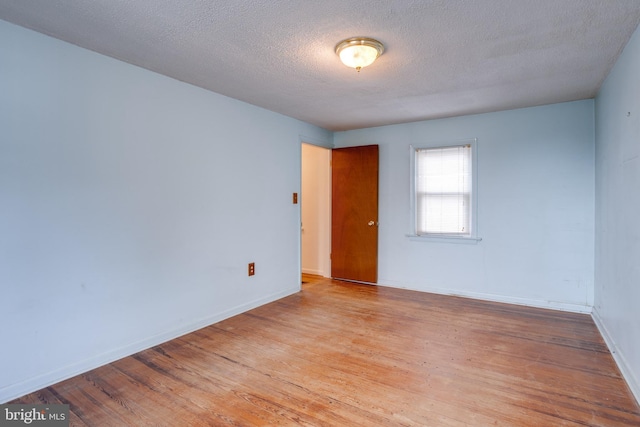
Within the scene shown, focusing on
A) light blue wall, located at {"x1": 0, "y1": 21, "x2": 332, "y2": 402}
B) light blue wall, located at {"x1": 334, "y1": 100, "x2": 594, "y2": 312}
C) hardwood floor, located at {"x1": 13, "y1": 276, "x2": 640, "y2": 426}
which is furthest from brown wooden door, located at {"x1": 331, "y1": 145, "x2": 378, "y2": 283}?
light blue wall, located at {"x1": 0, "y1": 21, "x2": 332, "y2": 402}

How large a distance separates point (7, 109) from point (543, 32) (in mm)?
3400

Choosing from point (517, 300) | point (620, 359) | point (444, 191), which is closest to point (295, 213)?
point (444, 191)

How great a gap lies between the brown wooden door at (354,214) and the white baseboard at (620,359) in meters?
2.54

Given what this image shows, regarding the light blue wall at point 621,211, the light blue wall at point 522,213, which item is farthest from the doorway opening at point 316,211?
the light blue wall at point 621,211

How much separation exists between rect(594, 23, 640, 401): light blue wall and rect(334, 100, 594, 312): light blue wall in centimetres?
31

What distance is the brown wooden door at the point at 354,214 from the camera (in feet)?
16.0

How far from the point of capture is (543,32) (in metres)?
2.14

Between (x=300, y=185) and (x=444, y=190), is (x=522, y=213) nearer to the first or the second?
(x=444, y=190)

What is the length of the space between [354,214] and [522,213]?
216 centimetres

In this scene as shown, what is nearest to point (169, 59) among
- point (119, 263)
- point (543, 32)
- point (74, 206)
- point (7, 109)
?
point (7, 109)

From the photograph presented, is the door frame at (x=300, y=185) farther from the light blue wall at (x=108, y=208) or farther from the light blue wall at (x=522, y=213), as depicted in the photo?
the light blue wall at (x=522, y=213)

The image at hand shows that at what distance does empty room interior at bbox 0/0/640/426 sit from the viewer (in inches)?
79.6

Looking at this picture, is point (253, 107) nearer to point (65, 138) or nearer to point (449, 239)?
point (65, 138)

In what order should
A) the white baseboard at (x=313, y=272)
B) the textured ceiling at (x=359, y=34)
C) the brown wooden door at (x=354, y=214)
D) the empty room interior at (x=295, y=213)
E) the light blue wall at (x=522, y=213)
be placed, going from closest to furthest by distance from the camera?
the textured ceiling at (x=359, y=34) < the empty room interior at (x=295, y=213) < the light blue wall at (x=522, y=213) < the brown wooden door at (x=354, y=214) < the white baseboard at (x=313, y=272)
